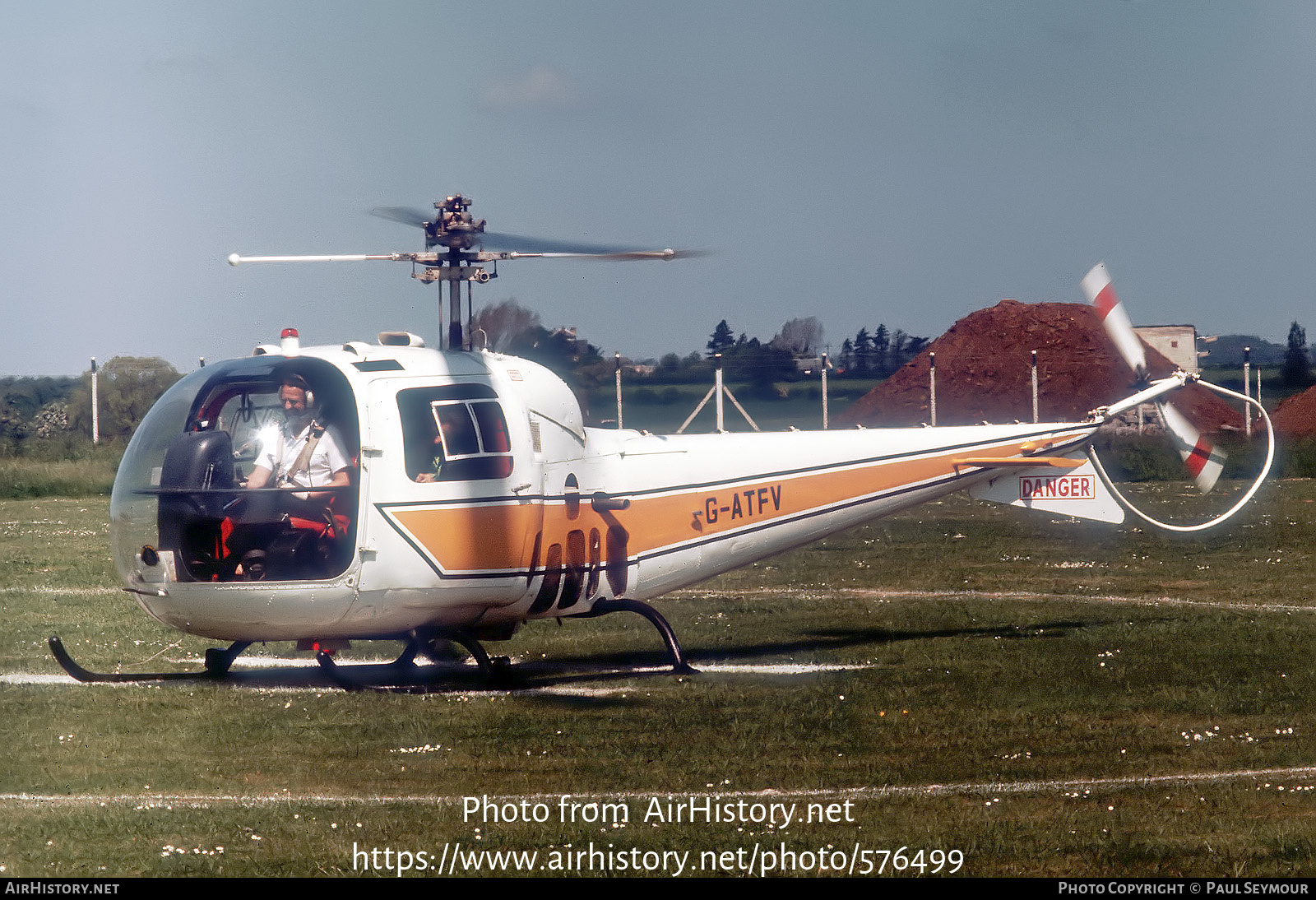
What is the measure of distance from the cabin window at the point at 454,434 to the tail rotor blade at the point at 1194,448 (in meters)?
7.41

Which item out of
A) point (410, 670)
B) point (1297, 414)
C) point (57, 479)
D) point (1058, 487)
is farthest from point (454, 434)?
point (1297, 414)

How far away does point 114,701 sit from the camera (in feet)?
34.1

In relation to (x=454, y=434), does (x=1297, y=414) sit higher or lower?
lower

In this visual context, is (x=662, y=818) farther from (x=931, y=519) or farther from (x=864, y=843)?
(x=931, y=519)

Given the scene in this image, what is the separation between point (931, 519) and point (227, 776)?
18901 mm

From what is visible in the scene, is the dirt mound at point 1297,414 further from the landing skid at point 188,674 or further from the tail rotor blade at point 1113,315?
the landing skid at point 188,674

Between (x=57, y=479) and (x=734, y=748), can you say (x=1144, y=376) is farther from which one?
(x=57, y=479)

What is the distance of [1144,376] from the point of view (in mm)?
14633

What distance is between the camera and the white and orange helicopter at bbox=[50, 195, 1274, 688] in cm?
955

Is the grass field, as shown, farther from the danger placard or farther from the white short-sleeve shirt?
the white short-sleeve shirt

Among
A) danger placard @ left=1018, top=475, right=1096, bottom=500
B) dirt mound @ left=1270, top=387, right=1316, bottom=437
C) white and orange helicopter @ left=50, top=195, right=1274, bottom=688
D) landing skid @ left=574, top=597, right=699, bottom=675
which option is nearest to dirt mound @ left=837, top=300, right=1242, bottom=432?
dirt mound @ left=1270, top=387, right=1316, bottom=437

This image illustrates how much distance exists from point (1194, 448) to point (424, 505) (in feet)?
27.5

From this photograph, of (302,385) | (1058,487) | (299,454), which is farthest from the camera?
(1058,487)

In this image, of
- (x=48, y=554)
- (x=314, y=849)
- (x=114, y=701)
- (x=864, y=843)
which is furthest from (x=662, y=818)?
(x=48, y=554)
